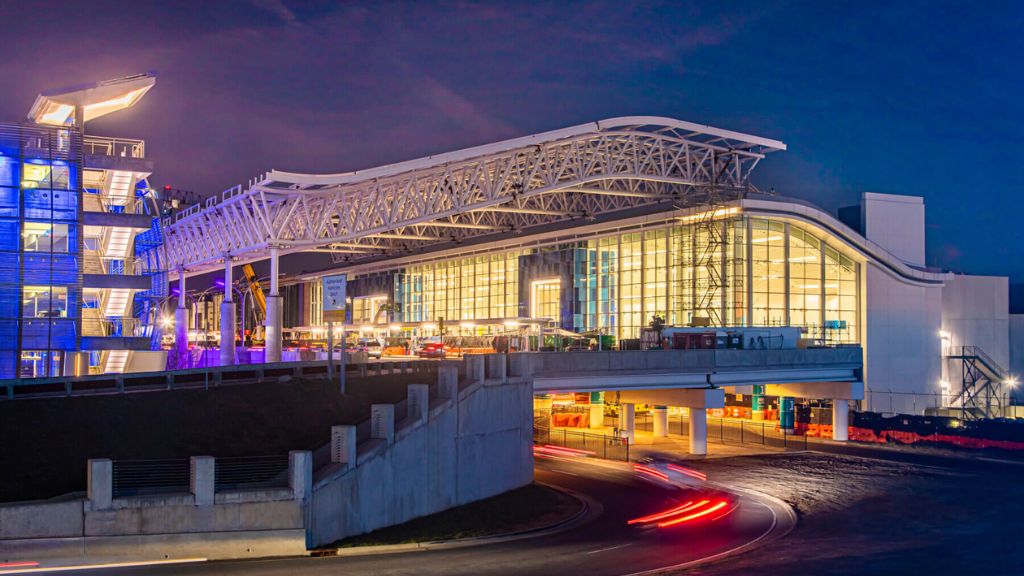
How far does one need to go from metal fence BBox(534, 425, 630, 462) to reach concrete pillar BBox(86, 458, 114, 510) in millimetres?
27648

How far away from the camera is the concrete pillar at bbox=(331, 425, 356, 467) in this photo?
1101 inches

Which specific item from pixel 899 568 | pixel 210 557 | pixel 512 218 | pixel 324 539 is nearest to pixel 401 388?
pixel 324 539

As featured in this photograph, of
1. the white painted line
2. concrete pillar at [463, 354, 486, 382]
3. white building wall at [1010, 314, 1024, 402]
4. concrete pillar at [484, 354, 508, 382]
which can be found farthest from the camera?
white building wall at [1010, 314, 1024, 402]

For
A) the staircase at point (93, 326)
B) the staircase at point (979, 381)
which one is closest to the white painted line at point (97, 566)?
the staircase at point (93, 326)

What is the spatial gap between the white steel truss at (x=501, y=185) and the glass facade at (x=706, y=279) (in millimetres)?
3258

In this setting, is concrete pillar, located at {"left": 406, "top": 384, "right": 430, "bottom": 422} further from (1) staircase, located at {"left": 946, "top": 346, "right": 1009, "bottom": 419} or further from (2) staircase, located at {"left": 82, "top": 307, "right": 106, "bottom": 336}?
(1) staircase, located at {"left": 946, "top": 346, "right": 1009, "bottom": 419}

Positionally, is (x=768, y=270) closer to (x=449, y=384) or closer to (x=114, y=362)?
(x=449, y=384)

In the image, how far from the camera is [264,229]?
65625 millimetres

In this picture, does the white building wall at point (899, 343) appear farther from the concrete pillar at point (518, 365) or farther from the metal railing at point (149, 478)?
the metal railing at point (149, 478)

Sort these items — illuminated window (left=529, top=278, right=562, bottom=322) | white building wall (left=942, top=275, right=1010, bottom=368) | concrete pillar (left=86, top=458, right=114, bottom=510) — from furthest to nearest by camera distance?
illuminated window (left=529, top=278, right=562, bottom=322), white building wall (left=942, top=275, right=1010, bottom=368), concrete pillar (left=86, top=458, right=114, bottom=510)

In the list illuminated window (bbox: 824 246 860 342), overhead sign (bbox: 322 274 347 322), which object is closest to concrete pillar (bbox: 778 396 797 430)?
illuminated window (bbox: 824 246 860 342)

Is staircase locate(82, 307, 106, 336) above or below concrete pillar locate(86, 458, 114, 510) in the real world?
above

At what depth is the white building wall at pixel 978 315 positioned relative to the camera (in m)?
73.2

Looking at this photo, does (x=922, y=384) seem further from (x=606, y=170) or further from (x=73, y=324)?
(x=73, y=324)
